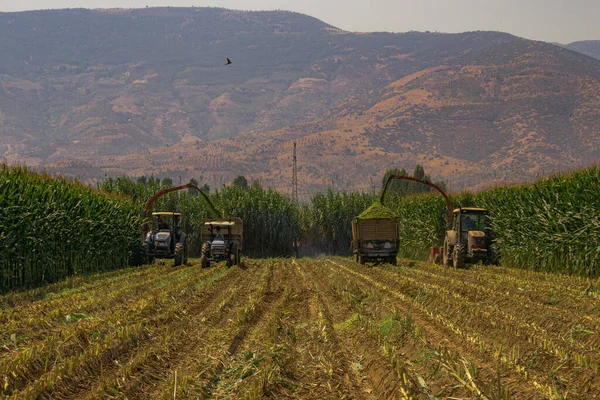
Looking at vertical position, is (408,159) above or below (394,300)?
above

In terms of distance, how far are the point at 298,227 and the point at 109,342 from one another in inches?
1816

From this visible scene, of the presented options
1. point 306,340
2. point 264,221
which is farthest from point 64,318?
point 264,221

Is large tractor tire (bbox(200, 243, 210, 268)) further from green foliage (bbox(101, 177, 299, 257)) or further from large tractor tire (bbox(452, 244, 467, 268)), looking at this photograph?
green foliage (bbox(101, 177, 299, 257))

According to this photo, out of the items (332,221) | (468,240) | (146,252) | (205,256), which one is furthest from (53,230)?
(332,221)

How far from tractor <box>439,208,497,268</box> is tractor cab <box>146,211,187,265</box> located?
40.9 feet

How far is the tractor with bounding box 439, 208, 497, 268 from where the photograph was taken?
28.7m

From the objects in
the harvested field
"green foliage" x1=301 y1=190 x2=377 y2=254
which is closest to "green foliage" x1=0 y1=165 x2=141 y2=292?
the harvested field

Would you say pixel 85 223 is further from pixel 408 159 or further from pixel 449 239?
pixel 408 159

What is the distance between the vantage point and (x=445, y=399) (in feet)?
27.0

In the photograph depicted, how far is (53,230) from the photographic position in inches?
1005

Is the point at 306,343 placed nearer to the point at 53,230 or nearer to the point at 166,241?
the point at 53,230

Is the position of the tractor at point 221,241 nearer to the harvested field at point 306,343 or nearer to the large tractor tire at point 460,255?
the large tractor tire at point 460,255

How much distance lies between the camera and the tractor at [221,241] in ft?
103

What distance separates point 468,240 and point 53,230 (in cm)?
1660
